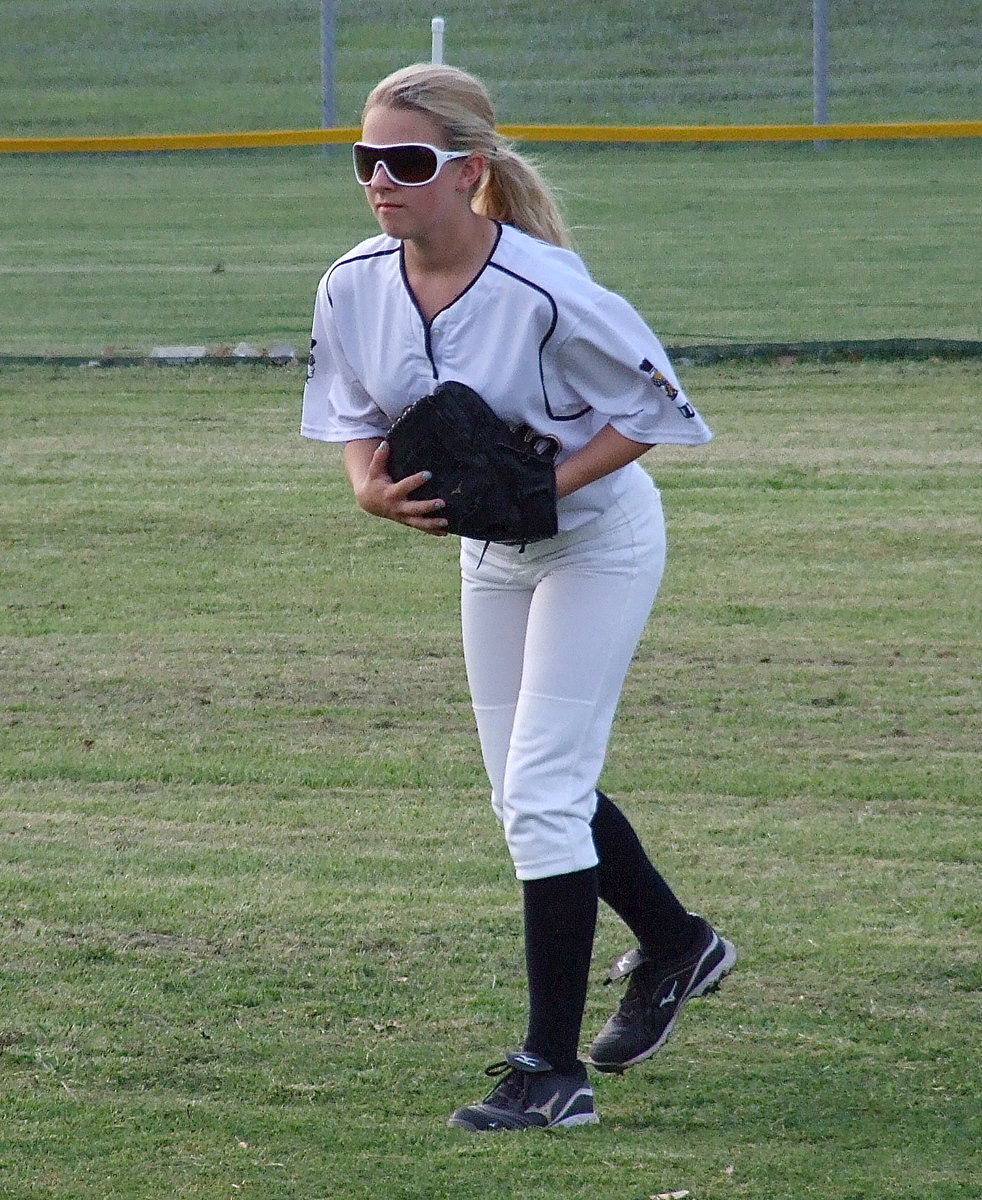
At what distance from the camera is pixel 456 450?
3.29 meters

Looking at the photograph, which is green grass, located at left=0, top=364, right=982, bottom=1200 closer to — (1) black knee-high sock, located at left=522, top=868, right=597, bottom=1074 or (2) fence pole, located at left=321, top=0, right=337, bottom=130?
(1) black knee-high sock, located at left=522, top=868, right=597, bottom=1074

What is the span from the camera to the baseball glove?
10.7 feet

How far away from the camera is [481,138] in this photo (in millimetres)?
3328

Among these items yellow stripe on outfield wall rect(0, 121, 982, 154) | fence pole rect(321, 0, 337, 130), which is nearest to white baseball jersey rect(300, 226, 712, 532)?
yellow stripe on outfield wall rect(0, 121, 982, 154)

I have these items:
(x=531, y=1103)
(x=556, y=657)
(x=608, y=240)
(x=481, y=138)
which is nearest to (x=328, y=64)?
(x=608, y=240)

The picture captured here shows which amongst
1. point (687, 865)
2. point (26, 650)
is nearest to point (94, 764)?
point (26, 650)

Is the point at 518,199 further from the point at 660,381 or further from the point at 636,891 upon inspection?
the point at 636,891

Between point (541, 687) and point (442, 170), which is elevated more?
point (442, 170)

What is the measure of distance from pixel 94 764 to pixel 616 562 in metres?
2.37

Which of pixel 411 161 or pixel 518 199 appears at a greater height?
pixel 411 161

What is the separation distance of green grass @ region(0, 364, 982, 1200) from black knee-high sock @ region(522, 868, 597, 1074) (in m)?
0.17

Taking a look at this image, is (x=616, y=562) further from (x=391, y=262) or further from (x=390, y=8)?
(x=390, y=8)

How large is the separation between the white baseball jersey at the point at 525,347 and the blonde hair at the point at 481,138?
111 mm

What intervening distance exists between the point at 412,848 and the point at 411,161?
78.0 inches
